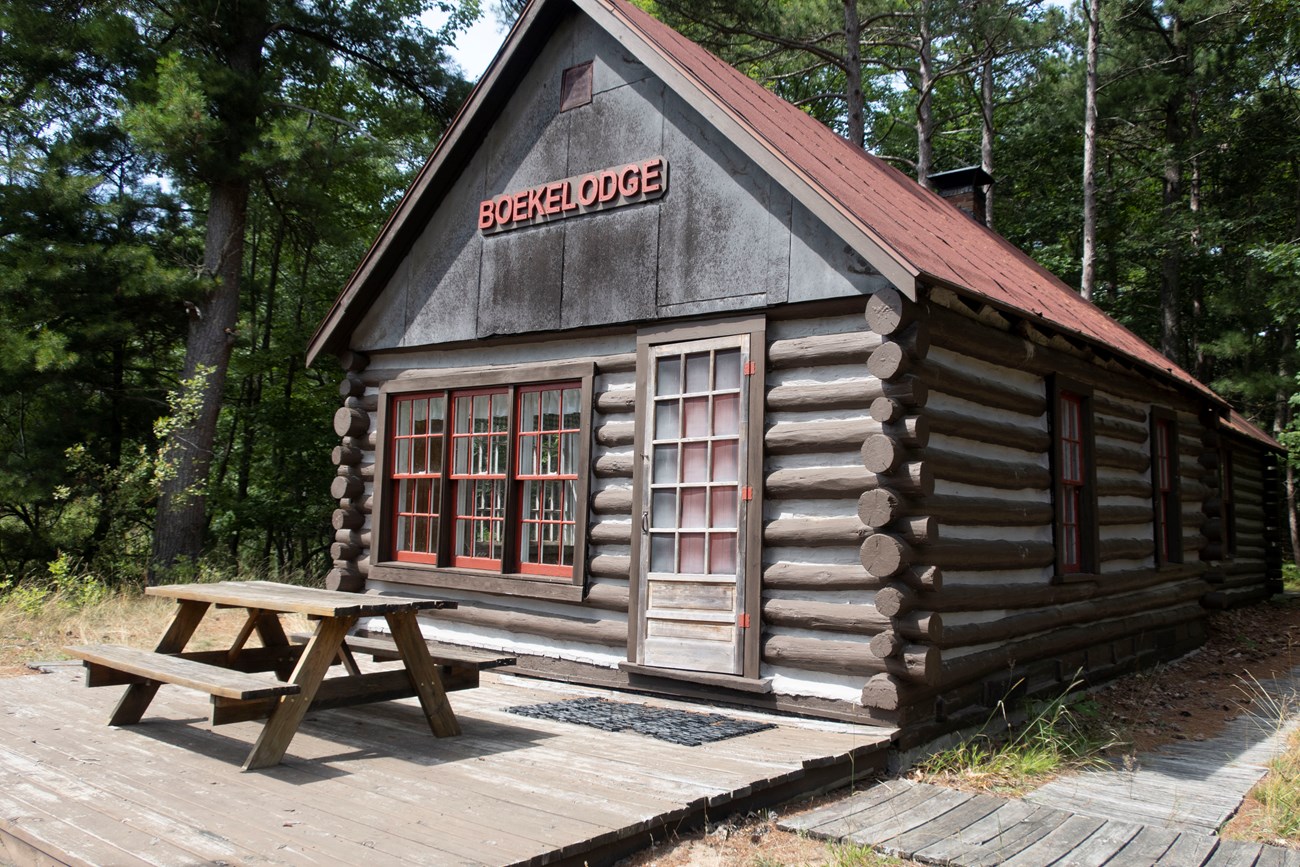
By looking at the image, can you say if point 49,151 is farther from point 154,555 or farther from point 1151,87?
point 1151,87

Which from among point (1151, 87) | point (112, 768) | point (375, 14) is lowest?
point (112, 768)

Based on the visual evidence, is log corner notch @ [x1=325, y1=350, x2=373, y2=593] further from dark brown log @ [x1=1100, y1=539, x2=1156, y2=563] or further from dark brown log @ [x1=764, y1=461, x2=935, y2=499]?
dark brown log @ [x1=1100, y1=539, x2=1156, y2=563]

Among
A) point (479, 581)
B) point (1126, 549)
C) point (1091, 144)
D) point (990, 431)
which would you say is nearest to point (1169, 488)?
point (1126, 549)

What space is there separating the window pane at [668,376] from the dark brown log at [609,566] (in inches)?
56.9

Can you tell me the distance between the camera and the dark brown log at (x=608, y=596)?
857 cm

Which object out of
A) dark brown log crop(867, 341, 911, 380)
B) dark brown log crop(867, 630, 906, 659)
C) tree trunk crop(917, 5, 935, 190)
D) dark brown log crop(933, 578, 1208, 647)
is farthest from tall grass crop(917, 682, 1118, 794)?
tree trunk crop(917, 5, 935, 190)

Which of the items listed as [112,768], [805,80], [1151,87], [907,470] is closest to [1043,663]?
[907,470]

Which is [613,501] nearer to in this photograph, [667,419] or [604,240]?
[667,419]

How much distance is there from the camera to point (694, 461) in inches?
322

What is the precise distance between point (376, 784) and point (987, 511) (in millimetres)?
4972

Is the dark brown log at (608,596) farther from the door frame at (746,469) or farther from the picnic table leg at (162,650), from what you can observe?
the picnic table leg at (162,650)

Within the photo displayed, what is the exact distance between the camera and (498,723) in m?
7.12

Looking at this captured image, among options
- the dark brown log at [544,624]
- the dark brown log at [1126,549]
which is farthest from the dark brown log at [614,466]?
the dark brown log at [1126,549]

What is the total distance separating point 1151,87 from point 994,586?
20.6 metres
